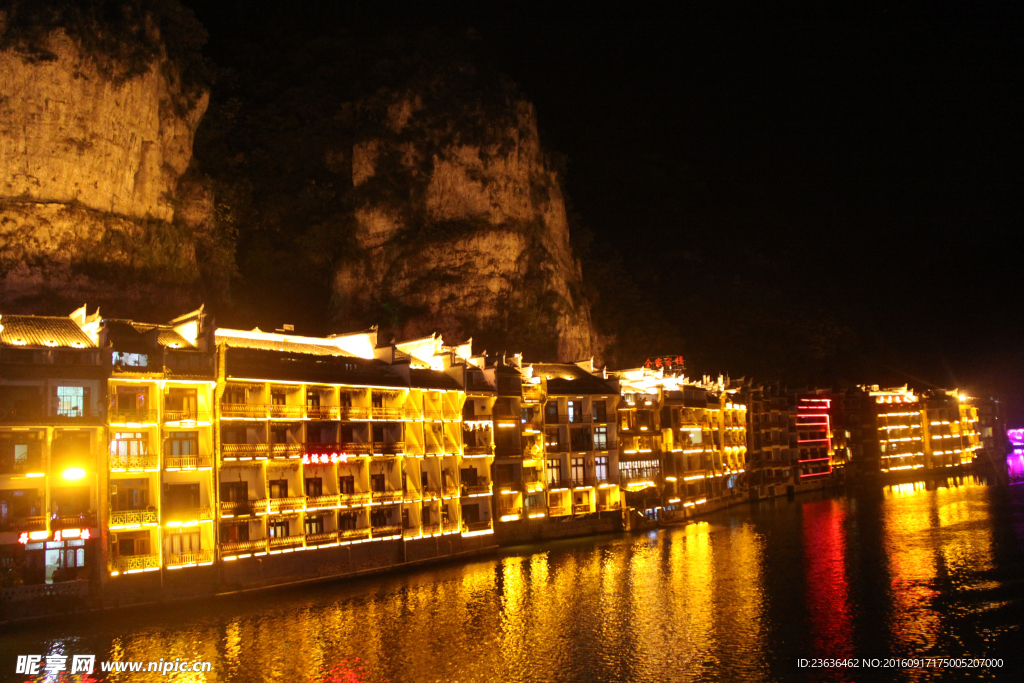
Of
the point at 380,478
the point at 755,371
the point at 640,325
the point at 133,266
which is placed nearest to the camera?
the point at 380,478

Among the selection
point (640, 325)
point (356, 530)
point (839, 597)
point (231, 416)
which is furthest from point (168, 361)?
point (640, 325)

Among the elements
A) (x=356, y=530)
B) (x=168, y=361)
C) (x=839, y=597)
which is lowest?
(x=839, y=597)

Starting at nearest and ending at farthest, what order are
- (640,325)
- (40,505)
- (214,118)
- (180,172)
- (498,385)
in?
(40,505), (498,385), (180,172), (214,118), (640,325)

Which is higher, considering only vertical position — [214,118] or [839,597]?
[214,118]

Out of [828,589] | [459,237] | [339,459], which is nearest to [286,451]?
[339,459]

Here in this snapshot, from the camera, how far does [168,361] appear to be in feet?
121

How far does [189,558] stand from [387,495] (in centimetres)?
1134

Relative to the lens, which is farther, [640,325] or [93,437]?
[640,325]

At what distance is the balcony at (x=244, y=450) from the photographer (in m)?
38.2

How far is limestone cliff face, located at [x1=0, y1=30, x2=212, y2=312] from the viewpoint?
5294cm

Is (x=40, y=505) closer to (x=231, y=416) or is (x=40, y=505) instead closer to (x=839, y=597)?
(x=231, y=416)

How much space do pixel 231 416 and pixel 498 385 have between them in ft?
64.3

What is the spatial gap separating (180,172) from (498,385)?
105 ft

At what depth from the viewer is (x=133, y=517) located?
34.6m
